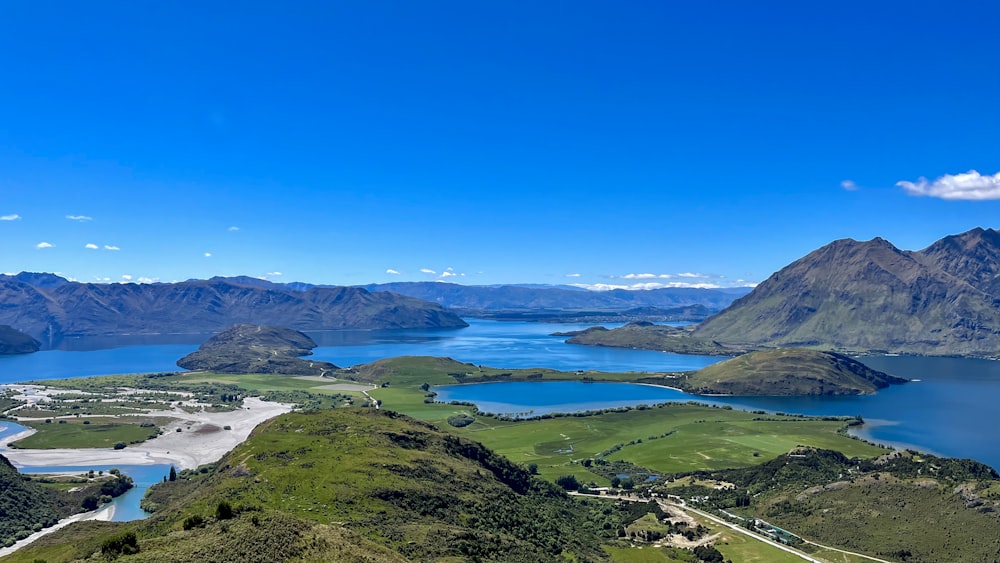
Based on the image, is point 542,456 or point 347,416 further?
point 542,456

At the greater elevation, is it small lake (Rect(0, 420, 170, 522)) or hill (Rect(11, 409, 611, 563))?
hill (Rect(11, 409, 611, 563))

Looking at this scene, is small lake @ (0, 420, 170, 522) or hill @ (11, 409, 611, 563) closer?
hill @ (11, 409, 611, 563)

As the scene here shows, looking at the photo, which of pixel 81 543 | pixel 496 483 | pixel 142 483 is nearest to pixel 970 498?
pixel 496 483

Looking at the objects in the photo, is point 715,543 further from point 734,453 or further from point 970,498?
point 734,453

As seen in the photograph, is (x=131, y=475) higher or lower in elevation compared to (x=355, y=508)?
lower

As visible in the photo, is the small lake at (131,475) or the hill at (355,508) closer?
the hill at (355,508)

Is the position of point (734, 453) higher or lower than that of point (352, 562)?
lower

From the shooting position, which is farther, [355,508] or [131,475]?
[131,475]

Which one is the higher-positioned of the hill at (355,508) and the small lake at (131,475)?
the hill at (355,508)
